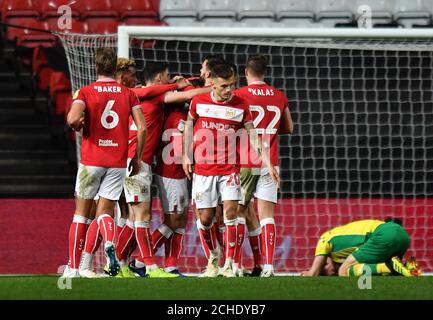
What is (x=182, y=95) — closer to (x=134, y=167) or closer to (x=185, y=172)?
(x=185, y=172)

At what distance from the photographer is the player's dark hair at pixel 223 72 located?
9070mm

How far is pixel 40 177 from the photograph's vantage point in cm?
1352

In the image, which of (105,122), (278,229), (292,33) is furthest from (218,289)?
(278,229)

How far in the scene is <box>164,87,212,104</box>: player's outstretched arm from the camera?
30.6 ft

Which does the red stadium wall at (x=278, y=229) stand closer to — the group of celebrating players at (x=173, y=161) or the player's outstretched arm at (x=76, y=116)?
the group of celebrating players at (x=173, y=161)

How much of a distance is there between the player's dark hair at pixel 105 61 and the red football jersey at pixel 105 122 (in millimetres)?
62

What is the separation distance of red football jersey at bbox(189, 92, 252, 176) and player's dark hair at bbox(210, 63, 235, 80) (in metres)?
0.19

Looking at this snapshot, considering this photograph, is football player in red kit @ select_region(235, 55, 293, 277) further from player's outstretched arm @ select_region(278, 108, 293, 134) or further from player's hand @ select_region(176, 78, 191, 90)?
player's hand @ select_region(176, 78, 191, 90)

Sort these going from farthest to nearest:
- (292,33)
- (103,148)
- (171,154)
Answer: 1. (292,33)
2. (171,154)
3. (103,148)

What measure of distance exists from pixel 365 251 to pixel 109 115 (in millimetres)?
2543

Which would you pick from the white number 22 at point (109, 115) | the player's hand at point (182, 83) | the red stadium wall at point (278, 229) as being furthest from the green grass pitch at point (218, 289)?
the red stadium wall at point (278, 229)

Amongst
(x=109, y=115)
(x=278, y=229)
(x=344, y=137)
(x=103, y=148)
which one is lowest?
(x=278, y=229)

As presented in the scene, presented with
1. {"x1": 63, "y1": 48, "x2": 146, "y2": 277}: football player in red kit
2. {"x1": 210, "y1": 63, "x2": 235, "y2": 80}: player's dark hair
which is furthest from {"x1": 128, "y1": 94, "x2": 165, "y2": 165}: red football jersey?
{"x1": 63, "y1": 48, "x2": 146, "y2": 277}: football player in red kit

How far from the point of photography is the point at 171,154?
967 centimetres
